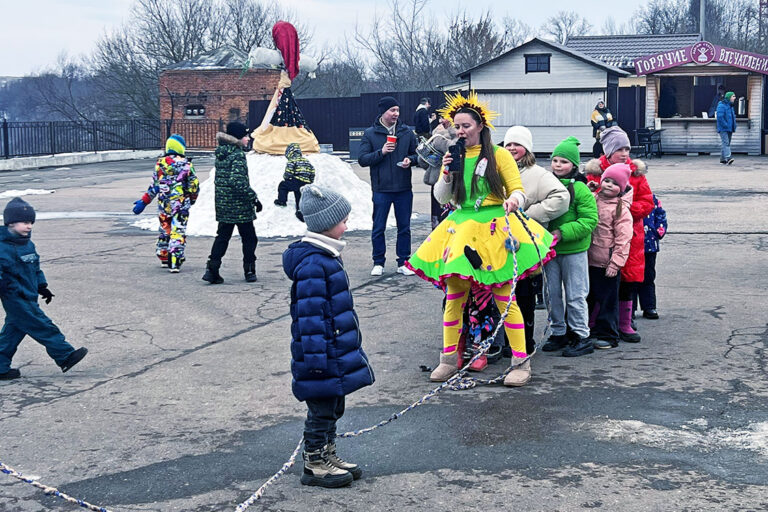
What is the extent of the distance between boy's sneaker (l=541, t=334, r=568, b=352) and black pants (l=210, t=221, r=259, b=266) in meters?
4.10

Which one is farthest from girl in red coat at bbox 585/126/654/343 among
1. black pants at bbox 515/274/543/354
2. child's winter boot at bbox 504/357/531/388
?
child's winter boot at bbox 504/357/531/388

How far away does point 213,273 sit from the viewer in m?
10.3

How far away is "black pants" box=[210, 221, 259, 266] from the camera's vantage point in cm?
1024

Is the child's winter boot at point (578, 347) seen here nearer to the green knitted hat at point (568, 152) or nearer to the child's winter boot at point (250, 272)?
the green knitted hat at point (568, 152)

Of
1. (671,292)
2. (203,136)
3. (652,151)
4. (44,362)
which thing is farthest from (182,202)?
(203,136)

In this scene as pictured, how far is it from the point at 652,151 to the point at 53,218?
21.2 metres

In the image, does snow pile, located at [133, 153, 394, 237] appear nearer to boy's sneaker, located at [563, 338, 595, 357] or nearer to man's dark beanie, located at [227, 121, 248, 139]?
man's dark beanie, located at [227, 121, 248, 139]

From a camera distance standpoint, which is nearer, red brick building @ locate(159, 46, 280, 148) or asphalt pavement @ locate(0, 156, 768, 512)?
asphalt pavement @ locate(0, 156, 768, 512)

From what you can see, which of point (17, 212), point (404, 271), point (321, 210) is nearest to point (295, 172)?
point (404, 271)

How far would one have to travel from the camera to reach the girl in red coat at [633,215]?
7.58 meters

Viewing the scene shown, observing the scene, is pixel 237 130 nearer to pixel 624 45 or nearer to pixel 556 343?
pixel 556 343

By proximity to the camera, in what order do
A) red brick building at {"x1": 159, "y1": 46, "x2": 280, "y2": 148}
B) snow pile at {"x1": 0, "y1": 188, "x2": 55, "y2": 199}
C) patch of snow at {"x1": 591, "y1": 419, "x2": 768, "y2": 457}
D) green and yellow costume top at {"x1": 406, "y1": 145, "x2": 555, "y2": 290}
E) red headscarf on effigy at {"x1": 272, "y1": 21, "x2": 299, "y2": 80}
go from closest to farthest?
patch of snow at {"x1": 591, "y1": 419, "x2": 768, "y2": 457} < green and yellow costume top at {"x1": 406, "y1": 145, "x2": 555, "y2": 290} < red headscarf on effigy at {"x1": 272, "y1": 21, "x2": 299, "y2": 80} < snow pile at {"x1": 0, "y1": 188, "x2": 55, "y2": 199} < red brick building at {"x1": 159, "y1": 46, "x2": 280, "y2": 148}

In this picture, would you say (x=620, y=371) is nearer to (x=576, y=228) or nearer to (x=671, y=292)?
(x=576, y=228)

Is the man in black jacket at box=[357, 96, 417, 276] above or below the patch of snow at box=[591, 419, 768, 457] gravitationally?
above
